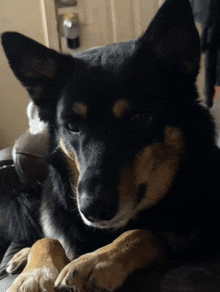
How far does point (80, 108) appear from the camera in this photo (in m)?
0.97

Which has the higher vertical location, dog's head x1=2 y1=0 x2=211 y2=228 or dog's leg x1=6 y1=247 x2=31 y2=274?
dog's head x1=2 y1=0 x2=211 y2=228

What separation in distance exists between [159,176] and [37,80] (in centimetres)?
51

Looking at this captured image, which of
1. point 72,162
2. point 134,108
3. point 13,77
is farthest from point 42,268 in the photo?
point 13,77

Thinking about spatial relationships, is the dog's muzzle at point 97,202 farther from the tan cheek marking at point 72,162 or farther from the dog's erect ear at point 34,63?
the dog's erect ear at point 34,63

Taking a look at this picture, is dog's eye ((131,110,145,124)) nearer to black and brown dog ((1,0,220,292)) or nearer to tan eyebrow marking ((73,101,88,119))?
black and brown dog ((1,0,220,292))

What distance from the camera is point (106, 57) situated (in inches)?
41.4

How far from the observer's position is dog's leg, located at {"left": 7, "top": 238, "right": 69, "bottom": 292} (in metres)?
0.79

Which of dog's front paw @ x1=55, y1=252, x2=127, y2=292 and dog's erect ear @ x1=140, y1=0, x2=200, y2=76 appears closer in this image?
dog's front paw @ x1=55, y1=252, x2=127, y2=292

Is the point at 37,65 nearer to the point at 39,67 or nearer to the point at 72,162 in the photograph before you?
the point at 39,67

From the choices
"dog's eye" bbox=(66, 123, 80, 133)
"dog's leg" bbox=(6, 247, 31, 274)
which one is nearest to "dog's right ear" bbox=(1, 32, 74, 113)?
"dog's eye" bbox=(66, 123, 80, 133)

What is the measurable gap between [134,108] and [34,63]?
39 centimetres

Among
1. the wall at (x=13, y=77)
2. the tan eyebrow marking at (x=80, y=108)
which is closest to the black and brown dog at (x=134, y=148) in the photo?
the tan eyebrow marking at (x=80, y=108)

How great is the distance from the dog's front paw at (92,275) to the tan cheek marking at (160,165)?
229 millimetres

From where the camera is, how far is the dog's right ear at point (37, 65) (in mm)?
1061
